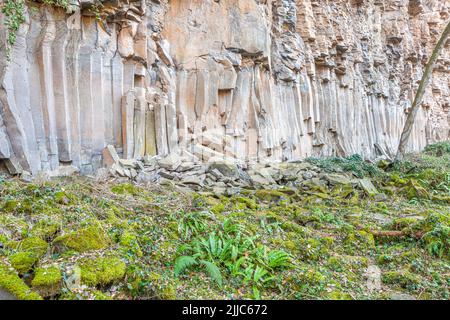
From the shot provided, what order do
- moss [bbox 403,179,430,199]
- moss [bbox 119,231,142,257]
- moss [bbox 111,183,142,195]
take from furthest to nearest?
1. moss [bbox 403,179,430,199]
2. moss [bbox 111,183,142,195]
3. moss [bbox 119,231,142,257]

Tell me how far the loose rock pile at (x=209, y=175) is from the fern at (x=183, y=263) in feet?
13.4

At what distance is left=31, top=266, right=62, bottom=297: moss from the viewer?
254 centimetres

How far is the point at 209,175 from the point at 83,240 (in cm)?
600

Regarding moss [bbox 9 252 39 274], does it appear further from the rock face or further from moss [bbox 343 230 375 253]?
the rock face

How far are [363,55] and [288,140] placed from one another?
11.9 meters

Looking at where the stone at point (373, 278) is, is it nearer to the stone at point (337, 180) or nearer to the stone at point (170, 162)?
the stone at point (337, 180)

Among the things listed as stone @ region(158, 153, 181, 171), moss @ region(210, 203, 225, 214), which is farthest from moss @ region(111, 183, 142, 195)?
stone @ region(158, 153, 181, 171)

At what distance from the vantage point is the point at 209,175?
923 centimetres

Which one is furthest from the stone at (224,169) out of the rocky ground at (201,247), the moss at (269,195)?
the rocky ground at (201,247)

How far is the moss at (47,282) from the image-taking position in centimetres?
254

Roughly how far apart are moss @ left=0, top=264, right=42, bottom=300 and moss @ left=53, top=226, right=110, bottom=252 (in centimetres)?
66

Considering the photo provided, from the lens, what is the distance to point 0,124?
6.51 meters
